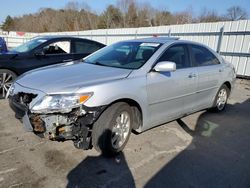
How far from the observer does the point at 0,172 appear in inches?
104

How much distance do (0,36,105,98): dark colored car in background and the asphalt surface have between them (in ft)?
5.25

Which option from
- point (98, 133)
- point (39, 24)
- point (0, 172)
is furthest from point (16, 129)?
point (39, 24)

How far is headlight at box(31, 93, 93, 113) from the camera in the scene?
260 cm

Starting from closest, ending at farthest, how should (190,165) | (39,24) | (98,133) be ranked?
1. (98,133)
2. (190,165)
3. (39,24)

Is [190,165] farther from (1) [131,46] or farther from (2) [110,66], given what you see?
(1) [131,46]

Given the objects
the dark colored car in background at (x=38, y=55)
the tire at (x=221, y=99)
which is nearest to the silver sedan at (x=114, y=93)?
the tire at (x=221, y=99)

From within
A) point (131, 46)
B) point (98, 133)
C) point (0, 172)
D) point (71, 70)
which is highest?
point (131, 46)

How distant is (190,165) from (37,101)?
2084 mm

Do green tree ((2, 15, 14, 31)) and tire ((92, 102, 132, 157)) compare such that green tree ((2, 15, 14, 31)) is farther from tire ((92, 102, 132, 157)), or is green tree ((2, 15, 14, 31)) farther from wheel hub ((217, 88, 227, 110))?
tire ((92, 102, 132, 157))

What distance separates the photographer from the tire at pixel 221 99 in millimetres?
4957

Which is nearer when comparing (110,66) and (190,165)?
(190,165)

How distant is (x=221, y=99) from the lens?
516 centimetres

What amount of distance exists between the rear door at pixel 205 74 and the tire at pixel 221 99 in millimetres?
236

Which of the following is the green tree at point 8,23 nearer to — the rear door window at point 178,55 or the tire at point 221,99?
the tire at point 221,99
